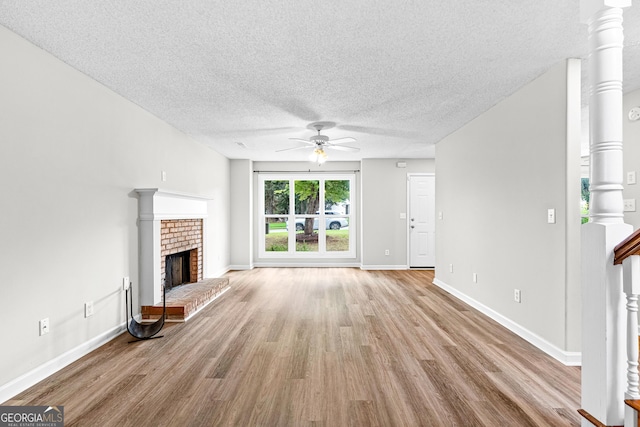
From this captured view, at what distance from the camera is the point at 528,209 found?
9.96ft

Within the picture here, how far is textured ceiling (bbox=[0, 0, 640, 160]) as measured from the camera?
194 cm

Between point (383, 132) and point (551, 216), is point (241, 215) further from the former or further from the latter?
point (551, 216)

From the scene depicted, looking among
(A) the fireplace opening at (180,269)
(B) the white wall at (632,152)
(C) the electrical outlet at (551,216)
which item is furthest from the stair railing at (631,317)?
(A) the fireplace opening at (180,269)

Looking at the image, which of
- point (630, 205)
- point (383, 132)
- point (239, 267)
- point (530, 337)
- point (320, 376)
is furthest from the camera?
point (239, 267)

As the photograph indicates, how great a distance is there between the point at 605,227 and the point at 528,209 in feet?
5.32

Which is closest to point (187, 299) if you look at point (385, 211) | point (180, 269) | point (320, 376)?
point (180, 269)

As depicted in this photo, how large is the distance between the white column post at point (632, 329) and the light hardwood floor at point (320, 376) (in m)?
0.44

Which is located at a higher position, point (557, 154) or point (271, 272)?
point (557, 154)

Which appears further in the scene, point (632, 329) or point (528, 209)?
point (528, 209)

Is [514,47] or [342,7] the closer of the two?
[342,7]

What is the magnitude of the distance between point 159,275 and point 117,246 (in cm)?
64

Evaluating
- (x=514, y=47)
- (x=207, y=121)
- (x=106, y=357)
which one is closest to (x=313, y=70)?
(x=514, y=47)

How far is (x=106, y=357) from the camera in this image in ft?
8.82

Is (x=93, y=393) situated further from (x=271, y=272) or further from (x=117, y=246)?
(x=271, y=272)
